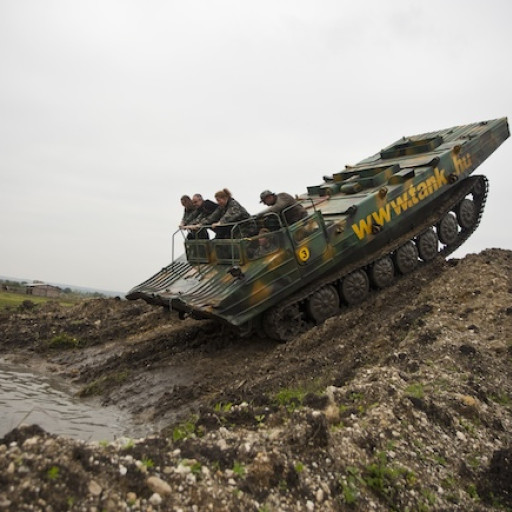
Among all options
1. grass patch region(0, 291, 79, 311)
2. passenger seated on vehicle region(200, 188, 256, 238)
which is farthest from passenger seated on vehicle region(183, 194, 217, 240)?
grass patch region(0, 291, 79, 311)

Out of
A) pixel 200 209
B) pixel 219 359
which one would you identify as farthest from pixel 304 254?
pixel 200 209

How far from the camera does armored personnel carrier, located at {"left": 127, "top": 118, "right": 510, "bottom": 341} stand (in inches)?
375

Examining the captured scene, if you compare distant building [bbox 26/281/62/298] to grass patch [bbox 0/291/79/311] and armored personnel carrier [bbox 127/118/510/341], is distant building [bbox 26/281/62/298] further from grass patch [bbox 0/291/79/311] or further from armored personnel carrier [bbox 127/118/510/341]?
armored personnel carrier [bbox 127/118/510/341]

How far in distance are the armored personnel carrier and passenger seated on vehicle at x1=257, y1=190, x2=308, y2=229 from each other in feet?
0.55

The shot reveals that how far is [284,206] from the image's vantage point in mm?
9945

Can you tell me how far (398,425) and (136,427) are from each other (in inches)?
131

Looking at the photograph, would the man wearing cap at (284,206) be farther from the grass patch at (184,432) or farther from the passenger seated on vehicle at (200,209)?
the grass patch at (184,432)

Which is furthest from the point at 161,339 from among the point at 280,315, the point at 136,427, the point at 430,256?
the point at 430,256

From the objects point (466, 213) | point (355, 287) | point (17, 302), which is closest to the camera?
point (355, 287)

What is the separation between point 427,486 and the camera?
15.3ft

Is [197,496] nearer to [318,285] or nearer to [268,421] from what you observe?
[268,421]

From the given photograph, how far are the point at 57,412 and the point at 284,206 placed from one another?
16.9 feet

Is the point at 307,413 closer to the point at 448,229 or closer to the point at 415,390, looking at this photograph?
the point at 415,390

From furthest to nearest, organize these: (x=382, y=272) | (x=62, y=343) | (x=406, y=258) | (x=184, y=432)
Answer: (x=406, y=258)
(x=62, y=343)
(x=382, y=272)
(x=184, y=432)
